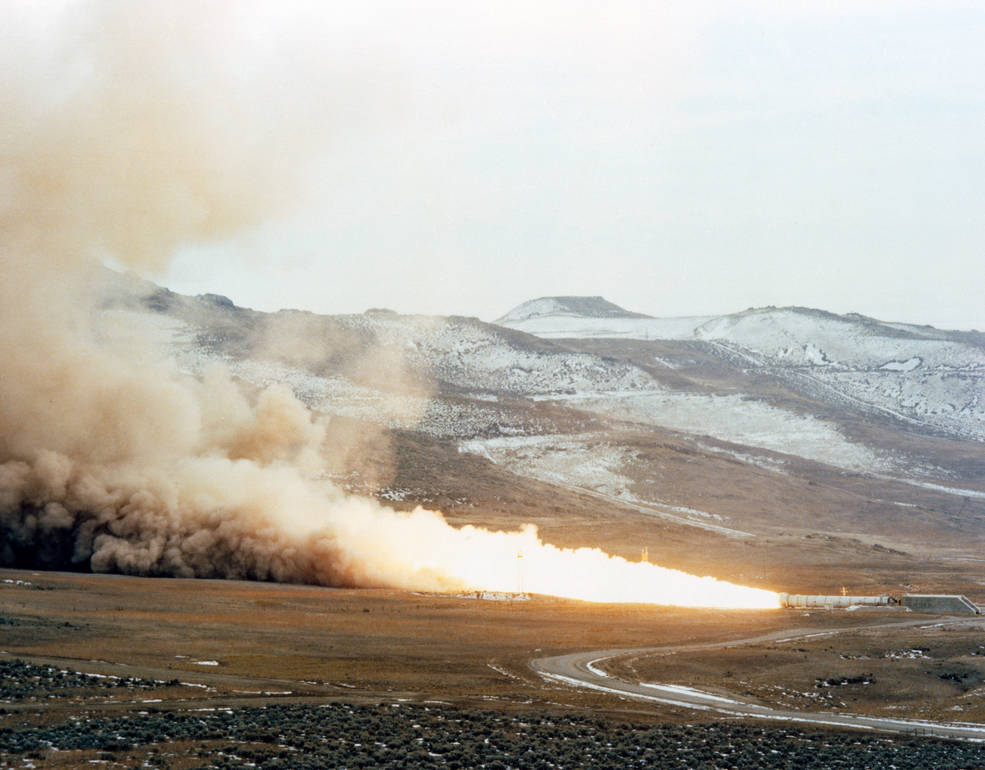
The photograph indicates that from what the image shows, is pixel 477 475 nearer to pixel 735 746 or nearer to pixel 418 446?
pixel 418 446

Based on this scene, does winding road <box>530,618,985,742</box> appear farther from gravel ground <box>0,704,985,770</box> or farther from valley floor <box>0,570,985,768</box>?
gravel ground <box>0,704,985,770</box>

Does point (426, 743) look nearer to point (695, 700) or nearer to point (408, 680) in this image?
point (408, 680)

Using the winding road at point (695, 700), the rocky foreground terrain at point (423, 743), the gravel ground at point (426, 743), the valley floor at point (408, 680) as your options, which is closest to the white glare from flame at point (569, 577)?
the valley floor at point (408, 680)

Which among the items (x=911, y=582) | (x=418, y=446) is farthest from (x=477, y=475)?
(x=911, y=582)

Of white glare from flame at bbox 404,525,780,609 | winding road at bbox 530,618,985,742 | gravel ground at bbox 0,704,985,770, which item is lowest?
gravel ground at bbox 0,704,985,770

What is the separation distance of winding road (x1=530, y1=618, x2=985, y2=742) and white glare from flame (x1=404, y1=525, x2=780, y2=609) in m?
30.6

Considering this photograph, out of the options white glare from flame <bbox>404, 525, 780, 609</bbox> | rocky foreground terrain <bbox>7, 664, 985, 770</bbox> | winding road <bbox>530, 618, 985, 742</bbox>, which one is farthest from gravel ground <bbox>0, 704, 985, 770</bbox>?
white glare from flame <bbox>404, 525, 780, 609</bbox>

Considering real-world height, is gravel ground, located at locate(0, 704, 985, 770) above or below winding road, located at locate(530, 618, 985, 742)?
below

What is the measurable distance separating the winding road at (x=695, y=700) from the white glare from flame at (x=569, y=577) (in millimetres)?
30631

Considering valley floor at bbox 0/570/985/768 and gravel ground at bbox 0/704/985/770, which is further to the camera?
valley floor at bbox 0/570/985/768

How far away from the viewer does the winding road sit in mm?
46469

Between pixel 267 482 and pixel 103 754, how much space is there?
179 ft

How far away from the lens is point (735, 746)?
133 feet

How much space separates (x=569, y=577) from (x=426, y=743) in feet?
203
